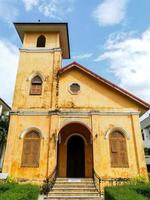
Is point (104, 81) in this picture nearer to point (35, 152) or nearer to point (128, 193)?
point (35, 152)

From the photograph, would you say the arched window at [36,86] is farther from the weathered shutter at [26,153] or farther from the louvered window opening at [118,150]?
the louvered window opening at [118,150]

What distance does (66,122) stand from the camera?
1371 cm

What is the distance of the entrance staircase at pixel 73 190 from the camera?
10.2 meters

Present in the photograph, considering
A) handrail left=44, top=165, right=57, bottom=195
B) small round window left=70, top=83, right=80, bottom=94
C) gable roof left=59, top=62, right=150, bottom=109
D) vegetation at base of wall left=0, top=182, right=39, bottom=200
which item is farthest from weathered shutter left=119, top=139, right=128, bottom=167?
vegetation at base of wall left=0, top=182, right=39, bottom=200

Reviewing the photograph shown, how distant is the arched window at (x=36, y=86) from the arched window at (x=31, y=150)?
307 cm

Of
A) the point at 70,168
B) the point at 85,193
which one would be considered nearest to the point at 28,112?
the point at 70,168

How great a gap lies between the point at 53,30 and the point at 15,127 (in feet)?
30.2

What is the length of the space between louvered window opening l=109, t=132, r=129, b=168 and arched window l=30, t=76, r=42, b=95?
624 cm

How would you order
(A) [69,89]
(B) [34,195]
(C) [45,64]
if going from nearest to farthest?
1. (B) [34,195]
2. (A) [69,89]
3. (C) [45,64]

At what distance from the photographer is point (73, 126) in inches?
608

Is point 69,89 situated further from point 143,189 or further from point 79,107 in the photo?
point 143,189

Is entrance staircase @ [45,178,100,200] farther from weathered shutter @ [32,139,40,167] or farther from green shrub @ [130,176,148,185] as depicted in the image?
green shrub @ [130,176,148,185]

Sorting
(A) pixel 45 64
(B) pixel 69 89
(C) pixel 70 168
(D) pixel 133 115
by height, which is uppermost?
(A) pixel 45 64

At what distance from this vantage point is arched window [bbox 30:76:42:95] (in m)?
14.8
